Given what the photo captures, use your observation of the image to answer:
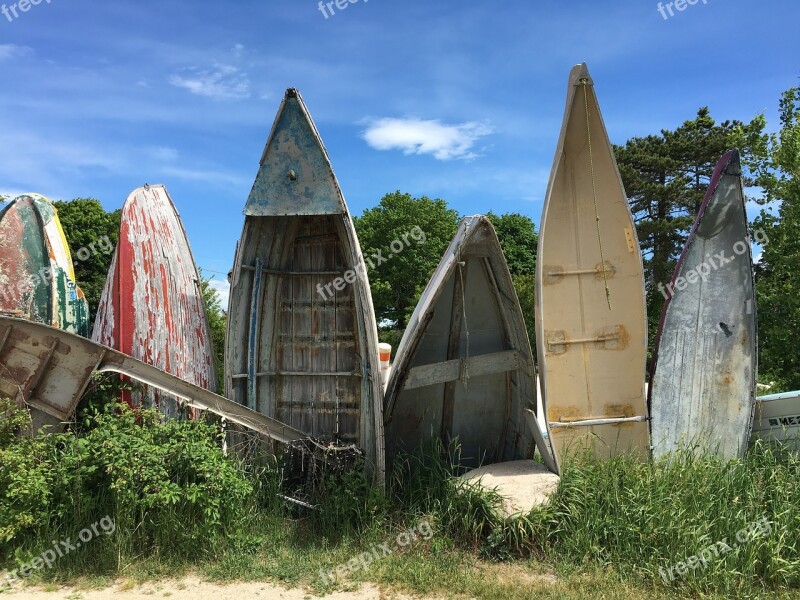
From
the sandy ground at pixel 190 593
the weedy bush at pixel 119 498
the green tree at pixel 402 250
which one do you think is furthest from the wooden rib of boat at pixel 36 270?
the green tree at pixel 402 250

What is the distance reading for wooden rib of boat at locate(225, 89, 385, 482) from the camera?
6.25 m

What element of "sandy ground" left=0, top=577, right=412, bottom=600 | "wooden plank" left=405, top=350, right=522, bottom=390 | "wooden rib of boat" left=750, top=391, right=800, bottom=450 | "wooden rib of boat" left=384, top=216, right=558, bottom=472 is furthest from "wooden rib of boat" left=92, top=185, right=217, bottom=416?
"wooden rib of boat" left=750, top=391, right=800, bottom=450

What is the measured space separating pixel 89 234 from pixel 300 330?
13.0m

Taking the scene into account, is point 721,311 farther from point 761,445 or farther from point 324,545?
point 324,545

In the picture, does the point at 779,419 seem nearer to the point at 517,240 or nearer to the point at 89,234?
the point at 89,234

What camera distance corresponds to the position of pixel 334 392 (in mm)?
6699

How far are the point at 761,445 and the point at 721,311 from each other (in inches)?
56.0

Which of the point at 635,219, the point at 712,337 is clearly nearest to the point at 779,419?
the point at 712,337

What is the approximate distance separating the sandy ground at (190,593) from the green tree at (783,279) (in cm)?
648

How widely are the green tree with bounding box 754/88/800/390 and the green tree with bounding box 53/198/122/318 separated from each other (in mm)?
15769

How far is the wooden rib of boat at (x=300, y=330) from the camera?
20.5 ft

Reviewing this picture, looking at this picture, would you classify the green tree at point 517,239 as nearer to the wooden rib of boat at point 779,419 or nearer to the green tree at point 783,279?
the green tree at point 783,279

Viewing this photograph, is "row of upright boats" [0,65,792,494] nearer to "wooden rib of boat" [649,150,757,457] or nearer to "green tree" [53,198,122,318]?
"wooden rib of boat" [649,150,757,457]

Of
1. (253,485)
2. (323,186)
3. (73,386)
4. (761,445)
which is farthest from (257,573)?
(761,445)
